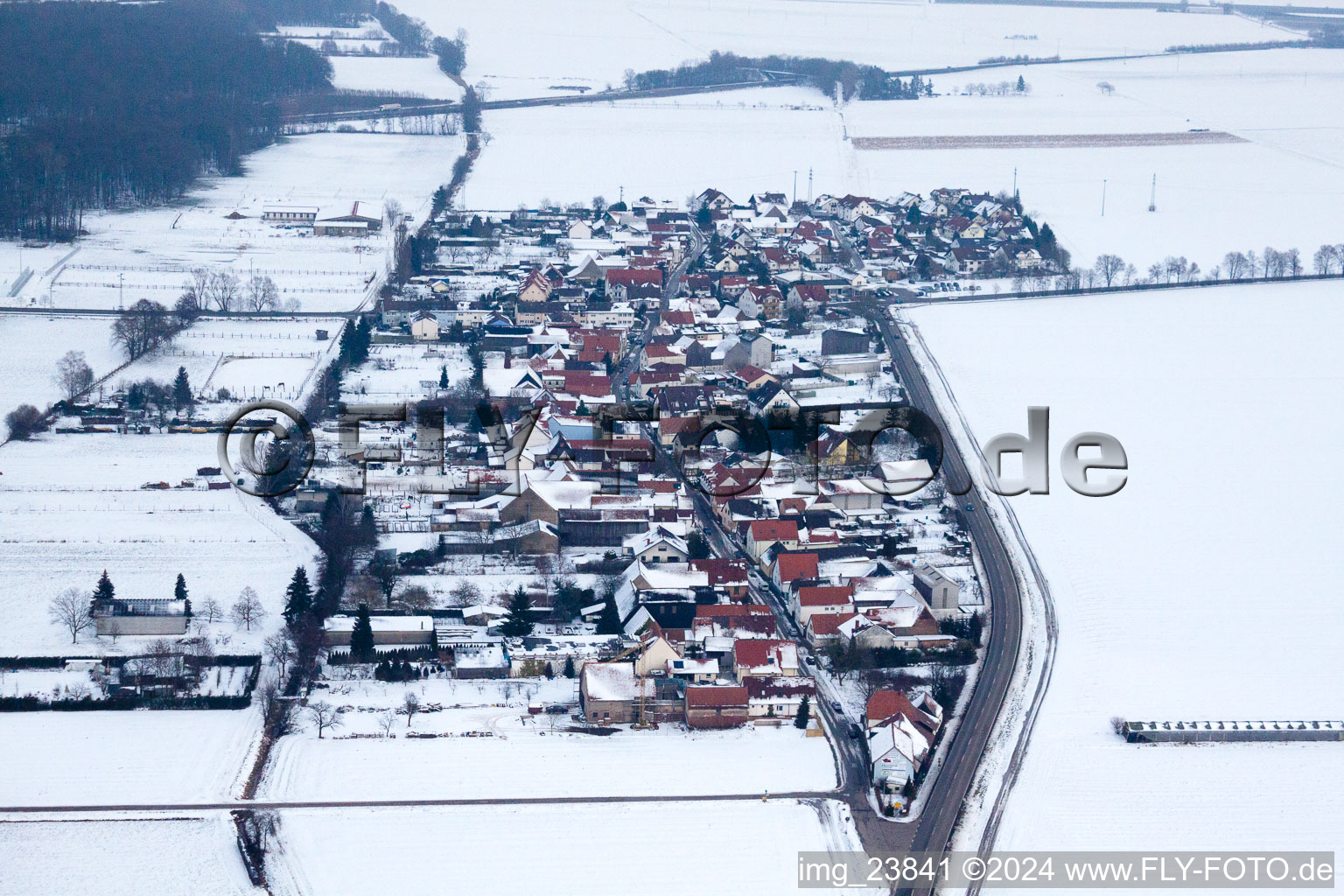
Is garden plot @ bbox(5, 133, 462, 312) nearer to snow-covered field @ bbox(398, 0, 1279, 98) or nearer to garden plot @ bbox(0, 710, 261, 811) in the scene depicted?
snow-covered field @ bbox(398, 0, 1279, 98)

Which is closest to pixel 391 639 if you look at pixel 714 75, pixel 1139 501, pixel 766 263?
pixel 1139 501

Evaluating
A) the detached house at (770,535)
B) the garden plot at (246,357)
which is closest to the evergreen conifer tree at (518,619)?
the detached house at (770,535)

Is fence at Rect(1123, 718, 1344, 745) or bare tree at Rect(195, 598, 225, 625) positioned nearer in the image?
fence at Rect(1123, 718, 1344, 745)

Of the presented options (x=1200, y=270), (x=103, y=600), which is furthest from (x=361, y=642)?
(x=1200, y=270)

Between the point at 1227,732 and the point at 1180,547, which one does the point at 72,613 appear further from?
the point at 1180,547

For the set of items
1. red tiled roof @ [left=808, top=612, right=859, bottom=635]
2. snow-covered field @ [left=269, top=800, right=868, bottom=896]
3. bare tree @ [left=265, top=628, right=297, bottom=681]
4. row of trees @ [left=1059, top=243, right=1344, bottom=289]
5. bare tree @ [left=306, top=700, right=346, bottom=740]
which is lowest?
snow-covered field @ [left=269, top=800, right=868, bottom=896]

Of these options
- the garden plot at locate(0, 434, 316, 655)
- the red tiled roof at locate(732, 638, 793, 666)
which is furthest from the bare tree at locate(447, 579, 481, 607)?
the red tiled roof at locate(732, 638, 793, 666)

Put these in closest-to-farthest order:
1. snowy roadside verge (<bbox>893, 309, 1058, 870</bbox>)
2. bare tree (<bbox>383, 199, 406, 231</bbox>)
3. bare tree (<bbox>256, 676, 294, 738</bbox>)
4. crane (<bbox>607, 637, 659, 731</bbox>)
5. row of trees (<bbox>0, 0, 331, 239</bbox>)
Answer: snowy roadside verge (<bbox>893, 309, 1058, 870</bbox>)
bare tree (<bbox>256, 676, 294, 738</bbox>)
crane (<bbox>607, 637, 659, 731</bbox>)
bare tree (<bbox>383, 199, 406, 231</bbox>)
row of trees (<bbox>0, 0, 331, 239</bbox>)
